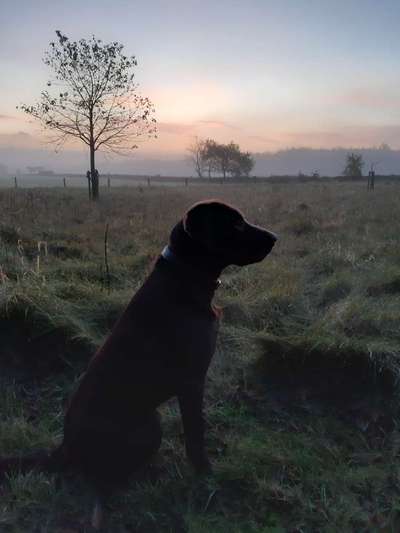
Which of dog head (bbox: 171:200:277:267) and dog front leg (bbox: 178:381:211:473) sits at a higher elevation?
dog head (bbox: 171:200:277:267)

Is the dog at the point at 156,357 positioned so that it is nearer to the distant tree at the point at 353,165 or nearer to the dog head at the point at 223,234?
the dog head at the point at 223,234

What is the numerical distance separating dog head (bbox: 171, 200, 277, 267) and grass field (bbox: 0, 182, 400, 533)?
1.14 metres

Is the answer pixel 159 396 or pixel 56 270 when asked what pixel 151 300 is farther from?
pixel 56 270

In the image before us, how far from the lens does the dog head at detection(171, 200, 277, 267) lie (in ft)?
7.22

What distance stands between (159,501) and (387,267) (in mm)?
4184

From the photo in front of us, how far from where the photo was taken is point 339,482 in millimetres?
2402

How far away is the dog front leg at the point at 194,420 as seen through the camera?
228 cm

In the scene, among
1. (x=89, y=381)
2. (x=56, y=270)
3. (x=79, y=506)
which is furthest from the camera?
(x=56, y=270)

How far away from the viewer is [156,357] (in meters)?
2.19

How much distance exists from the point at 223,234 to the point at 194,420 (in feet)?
3.13

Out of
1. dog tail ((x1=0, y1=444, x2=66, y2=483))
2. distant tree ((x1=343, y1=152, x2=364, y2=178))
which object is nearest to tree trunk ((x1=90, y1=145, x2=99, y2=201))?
dog tail ((x1=0, y1=444, x2=66, y2=483))

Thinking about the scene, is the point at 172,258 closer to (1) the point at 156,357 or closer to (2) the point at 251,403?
(1) the point at 156,357

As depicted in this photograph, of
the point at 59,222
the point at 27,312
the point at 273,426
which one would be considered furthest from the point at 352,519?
the point at 59,222

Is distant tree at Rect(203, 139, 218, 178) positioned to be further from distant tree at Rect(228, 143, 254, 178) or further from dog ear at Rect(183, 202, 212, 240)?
dog ear at Rect(183, 202, 212, 240)
